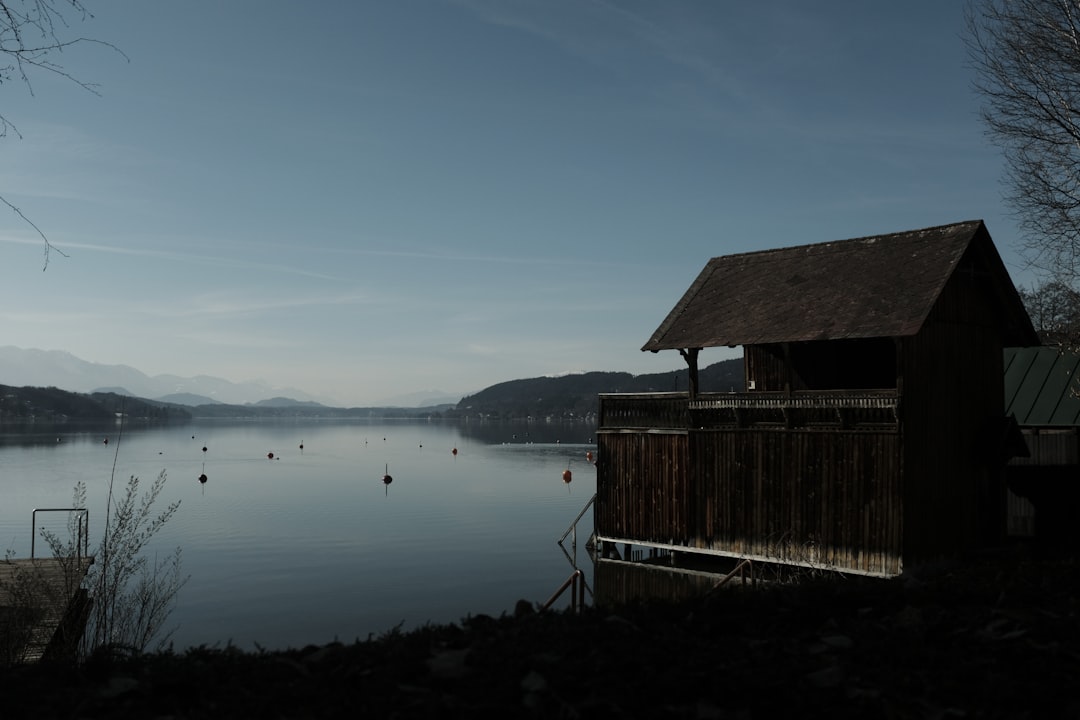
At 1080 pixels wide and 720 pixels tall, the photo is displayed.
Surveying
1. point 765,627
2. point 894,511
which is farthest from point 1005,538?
point 765,627

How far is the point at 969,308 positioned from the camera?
2375 centimetres

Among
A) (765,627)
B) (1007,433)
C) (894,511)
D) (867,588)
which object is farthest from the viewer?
(1007,433)

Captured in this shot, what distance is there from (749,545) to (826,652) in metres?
16.5

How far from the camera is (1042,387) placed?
2841 centimetres

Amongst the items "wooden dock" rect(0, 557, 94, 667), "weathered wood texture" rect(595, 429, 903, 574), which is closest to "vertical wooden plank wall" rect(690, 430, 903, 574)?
"weathered wood texture" rect(595, 429, 903, 574)

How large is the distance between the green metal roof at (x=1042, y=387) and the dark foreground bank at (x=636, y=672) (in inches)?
823

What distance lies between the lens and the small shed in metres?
25.6

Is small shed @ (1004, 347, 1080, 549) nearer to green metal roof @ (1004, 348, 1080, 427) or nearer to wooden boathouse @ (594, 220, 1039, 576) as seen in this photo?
green metal roof @ (1004, 348, 1080, 427)

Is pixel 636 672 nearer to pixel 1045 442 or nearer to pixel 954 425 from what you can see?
pixel 954 425

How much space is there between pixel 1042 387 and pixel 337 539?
3008 cm

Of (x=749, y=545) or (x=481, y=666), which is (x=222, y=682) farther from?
(x=749, y=545)

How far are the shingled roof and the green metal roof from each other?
303 centimetres

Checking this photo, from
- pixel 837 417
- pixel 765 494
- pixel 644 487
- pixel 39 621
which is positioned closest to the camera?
pixel 39 621

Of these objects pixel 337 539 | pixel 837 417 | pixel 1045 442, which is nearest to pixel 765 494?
pixel 837 417
